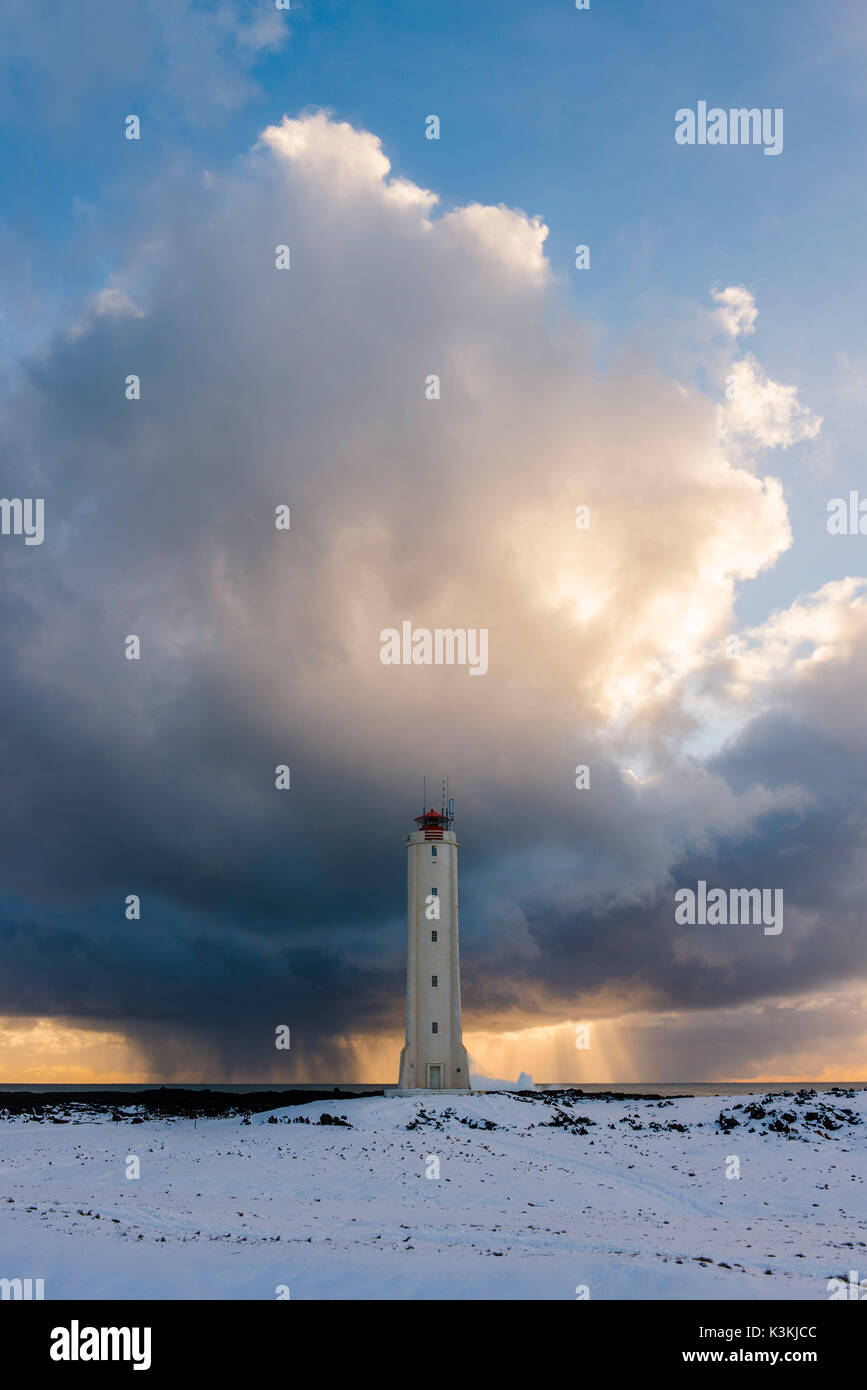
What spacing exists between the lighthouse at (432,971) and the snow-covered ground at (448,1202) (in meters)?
4.16

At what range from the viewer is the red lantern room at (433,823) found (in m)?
61.3

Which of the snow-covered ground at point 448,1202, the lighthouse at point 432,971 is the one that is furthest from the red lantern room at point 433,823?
the snow-covered ground at point 448,1202

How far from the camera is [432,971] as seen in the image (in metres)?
59.2

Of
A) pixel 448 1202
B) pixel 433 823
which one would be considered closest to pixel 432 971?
pixel 433 823

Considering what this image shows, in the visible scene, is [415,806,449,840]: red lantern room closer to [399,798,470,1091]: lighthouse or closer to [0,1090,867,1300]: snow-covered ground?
[399,798,470,1091]: lighthouse

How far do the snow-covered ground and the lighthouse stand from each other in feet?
13.6

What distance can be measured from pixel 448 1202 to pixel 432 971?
26757 mm

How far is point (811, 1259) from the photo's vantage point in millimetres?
22766

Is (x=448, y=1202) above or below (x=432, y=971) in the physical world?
below

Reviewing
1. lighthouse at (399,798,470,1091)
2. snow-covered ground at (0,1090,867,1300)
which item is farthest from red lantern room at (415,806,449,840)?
snow-covered ground at (0,1090,867,1300)

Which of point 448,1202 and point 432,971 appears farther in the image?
point 432,971

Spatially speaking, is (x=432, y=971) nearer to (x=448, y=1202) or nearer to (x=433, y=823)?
(x=433, y=823)
